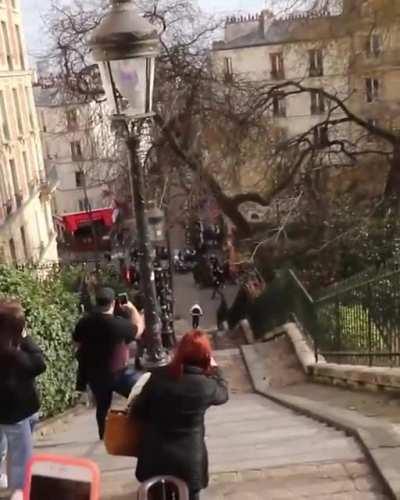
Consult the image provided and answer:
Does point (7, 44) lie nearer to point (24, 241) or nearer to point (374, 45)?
point (24, 241)

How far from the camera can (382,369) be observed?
7801mm

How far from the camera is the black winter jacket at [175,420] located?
12.6 feet

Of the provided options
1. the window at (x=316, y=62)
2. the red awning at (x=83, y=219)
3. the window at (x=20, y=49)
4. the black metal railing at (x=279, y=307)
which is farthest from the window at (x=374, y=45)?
the red awning at (x=83, y=219)

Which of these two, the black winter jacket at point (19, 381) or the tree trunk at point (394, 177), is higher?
the black winter jacket at point (19, 381)

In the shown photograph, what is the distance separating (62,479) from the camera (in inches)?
132

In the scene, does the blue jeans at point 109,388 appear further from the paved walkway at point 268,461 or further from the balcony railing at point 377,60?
the balcony railing at point 377,60

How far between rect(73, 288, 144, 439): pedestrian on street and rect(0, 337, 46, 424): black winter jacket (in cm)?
114

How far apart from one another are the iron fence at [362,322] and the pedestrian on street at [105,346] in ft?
10.8

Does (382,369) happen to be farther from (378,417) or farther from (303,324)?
(303,324)

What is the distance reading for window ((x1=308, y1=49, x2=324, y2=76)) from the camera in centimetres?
2205

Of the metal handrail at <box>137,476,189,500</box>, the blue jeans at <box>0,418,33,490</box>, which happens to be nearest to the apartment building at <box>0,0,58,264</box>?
the blue jeans at <box>0,418,33,490</box>

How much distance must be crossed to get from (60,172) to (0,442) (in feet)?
155

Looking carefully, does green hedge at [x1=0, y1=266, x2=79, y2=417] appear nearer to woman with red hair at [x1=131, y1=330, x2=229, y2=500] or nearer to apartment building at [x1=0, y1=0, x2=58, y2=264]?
woman with red hair at [x1=131, y1=330, x2=229, y2=500]

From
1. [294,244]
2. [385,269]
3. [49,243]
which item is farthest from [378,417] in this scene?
[49,243]
